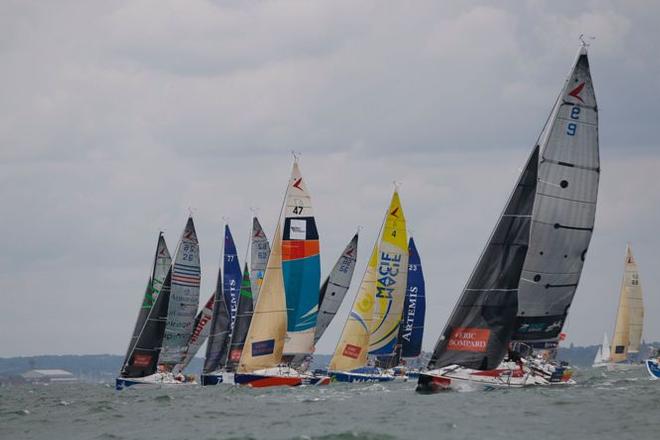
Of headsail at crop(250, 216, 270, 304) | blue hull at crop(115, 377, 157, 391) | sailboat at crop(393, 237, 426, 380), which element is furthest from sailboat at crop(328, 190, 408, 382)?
blue hull at crop(115, 377, 157, 391)

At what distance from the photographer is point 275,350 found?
5600 cm

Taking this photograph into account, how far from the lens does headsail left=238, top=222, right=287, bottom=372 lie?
55.6 meters

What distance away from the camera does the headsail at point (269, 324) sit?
55.6 m

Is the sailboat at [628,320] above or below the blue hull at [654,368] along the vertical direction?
above

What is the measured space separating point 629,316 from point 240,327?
58546 millimetres

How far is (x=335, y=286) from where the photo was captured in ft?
235

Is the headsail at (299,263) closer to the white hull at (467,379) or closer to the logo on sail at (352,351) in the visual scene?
the logo on sail at (352,351)

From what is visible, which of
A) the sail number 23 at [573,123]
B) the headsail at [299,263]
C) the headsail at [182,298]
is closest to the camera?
the sail number 23 at [573,123]

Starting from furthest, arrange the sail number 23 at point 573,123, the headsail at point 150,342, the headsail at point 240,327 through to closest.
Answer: the headsail at point 150,342 < the headsail at point 240,327 < the sail number 23 at point 573,123

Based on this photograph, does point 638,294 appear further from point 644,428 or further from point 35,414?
point 644,428

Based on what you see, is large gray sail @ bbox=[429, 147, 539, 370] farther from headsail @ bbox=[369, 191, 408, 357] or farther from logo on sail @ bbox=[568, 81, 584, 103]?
headsail @ bbox=[369, 191, 408, 357]

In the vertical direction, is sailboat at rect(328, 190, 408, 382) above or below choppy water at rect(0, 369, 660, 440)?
above

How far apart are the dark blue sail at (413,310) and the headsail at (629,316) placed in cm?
4104

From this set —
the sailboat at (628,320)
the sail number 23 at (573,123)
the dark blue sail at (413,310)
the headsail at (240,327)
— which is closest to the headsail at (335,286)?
the dark blue sail at (413,310)
